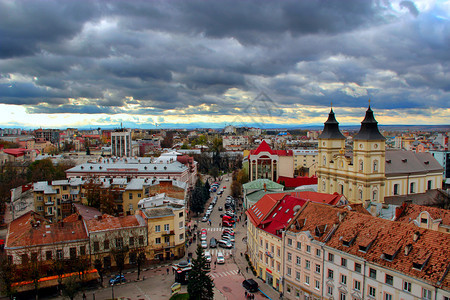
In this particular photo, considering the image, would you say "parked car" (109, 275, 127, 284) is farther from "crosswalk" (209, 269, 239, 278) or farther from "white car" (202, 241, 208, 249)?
"white car" (202, 241, 208, 249)

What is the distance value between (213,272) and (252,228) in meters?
7.45

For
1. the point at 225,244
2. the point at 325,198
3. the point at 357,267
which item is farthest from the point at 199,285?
the point at 325,198

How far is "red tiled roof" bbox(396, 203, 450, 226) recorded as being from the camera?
3466 centimetres

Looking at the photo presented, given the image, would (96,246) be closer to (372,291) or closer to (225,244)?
(225,244)

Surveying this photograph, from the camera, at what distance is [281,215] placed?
128ft

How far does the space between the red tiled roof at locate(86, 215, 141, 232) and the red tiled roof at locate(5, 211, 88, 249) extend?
3.60 ft

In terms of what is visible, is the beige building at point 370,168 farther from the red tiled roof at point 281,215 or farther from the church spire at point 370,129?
the red tiled roof at point 281,215

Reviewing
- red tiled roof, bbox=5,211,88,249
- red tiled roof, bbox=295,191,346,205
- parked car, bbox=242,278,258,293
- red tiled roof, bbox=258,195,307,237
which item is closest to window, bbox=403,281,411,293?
red tiled roof, bbox=258,195,307,237

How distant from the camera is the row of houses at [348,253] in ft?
77.3

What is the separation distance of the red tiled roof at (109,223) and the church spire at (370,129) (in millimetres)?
39490

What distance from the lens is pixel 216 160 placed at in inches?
5325

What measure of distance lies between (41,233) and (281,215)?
27.3 m

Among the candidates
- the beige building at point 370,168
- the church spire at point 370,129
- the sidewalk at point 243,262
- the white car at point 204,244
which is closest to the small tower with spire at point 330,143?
the beige building at point 370,168

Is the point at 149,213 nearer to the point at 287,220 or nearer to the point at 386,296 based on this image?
the point at 287,220
